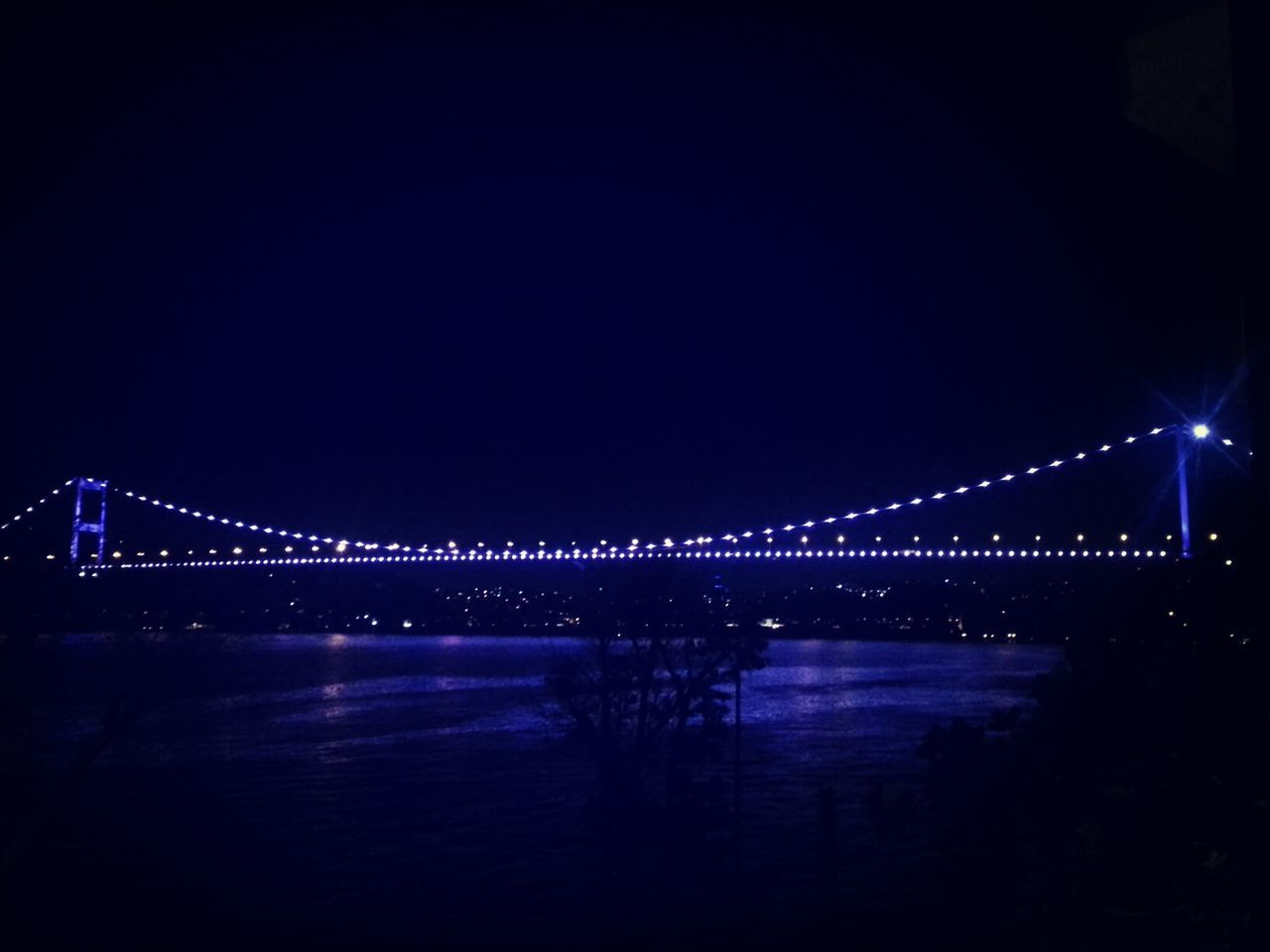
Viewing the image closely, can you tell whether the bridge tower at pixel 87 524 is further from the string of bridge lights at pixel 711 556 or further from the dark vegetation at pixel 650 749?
the dark vegetation at pixel 650 749

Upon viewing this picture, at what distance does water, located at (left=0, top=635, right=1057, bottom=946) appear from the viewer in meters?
9.88

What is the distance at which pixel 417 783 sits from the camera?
1730 centimetres

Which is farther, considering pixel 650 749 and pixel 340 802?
pixel 340 802

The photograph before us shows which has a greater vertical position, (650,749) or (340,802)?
(650,749)

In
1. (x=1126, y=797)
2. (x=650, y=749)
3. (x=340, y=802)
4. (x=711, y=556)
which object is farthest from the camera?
(x=711, y=556)

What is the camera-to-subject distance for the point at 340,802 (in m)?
15.8

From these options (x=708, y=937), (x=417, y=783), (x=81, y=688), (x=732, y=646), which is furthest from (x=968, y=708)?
(x=81, y=688)

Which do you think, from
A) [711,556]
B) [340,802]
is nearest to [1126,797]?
[340,802]

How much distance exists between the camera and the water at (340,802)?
9.88 metres

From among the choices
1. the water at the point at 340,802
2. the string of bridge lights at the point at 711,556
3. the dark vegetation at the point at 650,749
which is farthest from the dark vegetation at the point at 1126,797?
the string of bridge lights at the point at 711,556

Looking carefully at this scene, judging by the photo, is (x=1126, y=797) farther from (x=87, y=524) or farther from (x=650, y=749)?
(x=87, y=524)

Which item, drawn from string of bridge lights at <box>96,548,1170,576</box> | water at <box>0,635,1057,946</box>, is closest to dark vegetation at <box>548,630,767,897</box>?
water at <box>0,635,1057,946</box>

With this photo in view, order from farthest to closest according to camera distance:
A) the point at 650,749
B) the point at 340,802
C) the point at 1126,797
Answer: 1. the point at 340,802
2. the point at 650,749
3. the point at 1126,797

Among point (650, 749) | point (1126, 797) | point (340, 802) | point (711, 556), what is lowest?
point (340, 802)
